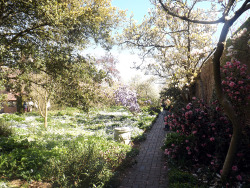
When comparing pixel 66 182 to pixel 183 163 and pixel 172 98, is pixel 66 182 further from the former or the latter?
pixel 172 98

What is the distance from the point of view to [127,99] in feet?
57.4

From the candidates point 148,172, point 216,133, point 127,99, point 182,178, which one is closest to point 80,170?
point 148,172

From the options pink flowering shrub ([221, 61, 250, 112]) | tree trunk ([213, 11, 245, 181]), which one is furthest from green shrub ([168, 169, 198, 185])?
pink flowering shrub ([221, 61, 250, 112])

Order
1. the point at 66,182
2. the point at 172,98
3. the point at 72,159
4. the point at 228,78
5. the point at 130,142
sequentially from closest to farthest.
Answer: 1. the point at 66,182
2. the point at 72,159
3. the point at 228,78
4. the point at 130,142
5. the point at 172,98

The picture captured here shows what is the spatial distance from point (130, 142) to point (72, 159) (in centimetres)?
473

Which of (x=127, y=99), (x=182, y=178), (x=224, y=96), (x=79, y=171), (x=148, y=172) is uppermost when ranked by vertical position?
(x=127, y=99)

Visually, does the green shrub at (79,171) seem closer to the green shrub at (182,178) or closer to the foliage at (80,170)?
the foliage at (80,170)

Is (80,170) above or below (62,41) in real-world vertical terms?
below

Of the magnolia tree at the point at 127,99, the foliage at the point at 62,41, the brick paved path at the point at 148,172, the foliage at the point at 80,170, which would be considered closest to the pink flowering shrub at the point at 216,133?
the brick paved path at the point at 148,172

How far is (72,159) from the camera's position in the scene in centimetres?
451

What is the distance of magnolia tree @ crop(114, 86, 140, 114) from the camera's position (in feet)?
55.7

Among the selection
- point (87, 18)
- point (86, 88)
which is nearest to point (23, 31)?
point (87, 18)

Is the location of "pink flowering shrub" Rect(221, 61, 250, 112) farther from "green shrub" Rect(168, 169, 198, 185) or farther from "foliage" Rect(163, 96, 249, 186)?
"green shrub" Rect(168, 169, 198, 185)

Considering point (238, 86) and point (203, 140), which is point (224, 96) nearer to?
point (238, 86)
